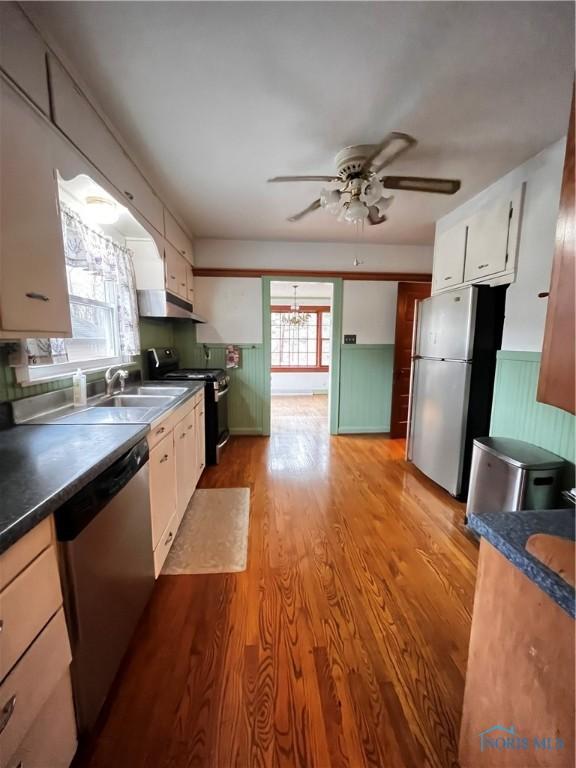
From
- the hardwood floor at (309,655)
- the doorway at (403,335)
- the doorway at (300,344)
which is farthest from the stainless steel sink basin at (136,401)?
the doorway at (300,344)

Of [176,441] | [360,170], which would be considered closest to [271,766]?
[176,441]

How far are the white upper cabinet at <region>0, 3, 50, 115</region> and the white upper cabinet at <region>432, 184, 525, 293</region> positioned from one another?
2666 mm

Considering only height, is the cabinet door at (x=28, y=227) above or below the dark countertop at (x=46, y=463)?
above

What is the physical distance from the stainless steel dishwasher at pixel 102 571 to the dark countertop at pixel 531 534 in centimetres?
108

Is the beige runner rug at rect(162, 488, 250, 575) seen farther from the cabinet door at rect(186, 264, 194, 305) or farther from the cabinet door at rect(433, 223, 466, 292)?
the cabinet door at rect(433, 223, 466, 292)

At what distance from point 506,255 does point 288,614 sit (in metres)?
2.66

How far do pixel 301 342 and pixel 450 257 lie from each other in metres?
4.62

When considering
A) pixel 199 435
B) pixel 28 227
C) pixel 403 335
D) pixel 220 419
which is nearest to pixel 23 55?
pixel 28 227

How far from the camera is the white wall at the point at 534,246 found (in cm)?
179

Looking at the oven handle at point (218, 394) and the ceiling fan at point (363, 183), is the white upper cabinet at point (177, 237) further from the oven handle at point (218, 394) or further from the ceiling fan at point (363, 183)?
the oven handle at point (218, 394)

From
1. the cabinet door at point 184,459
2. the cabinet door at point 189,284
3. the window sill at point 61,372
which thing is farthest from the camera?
the cabinet door at point 189,284

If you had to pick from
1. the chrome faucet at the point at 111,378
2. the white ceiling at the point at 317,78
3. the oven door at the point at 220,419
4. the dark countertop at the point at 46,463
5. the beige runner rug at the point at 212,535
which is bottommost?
the beige runner rug at the point at 212,535

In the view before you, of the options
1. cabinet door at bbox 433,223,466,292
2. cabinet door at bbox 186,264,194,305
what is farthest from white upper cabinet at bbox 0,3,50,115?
cabinet door at bbox 433,223,466,292

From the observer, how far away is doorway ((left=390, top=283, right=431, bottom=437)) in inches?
149
